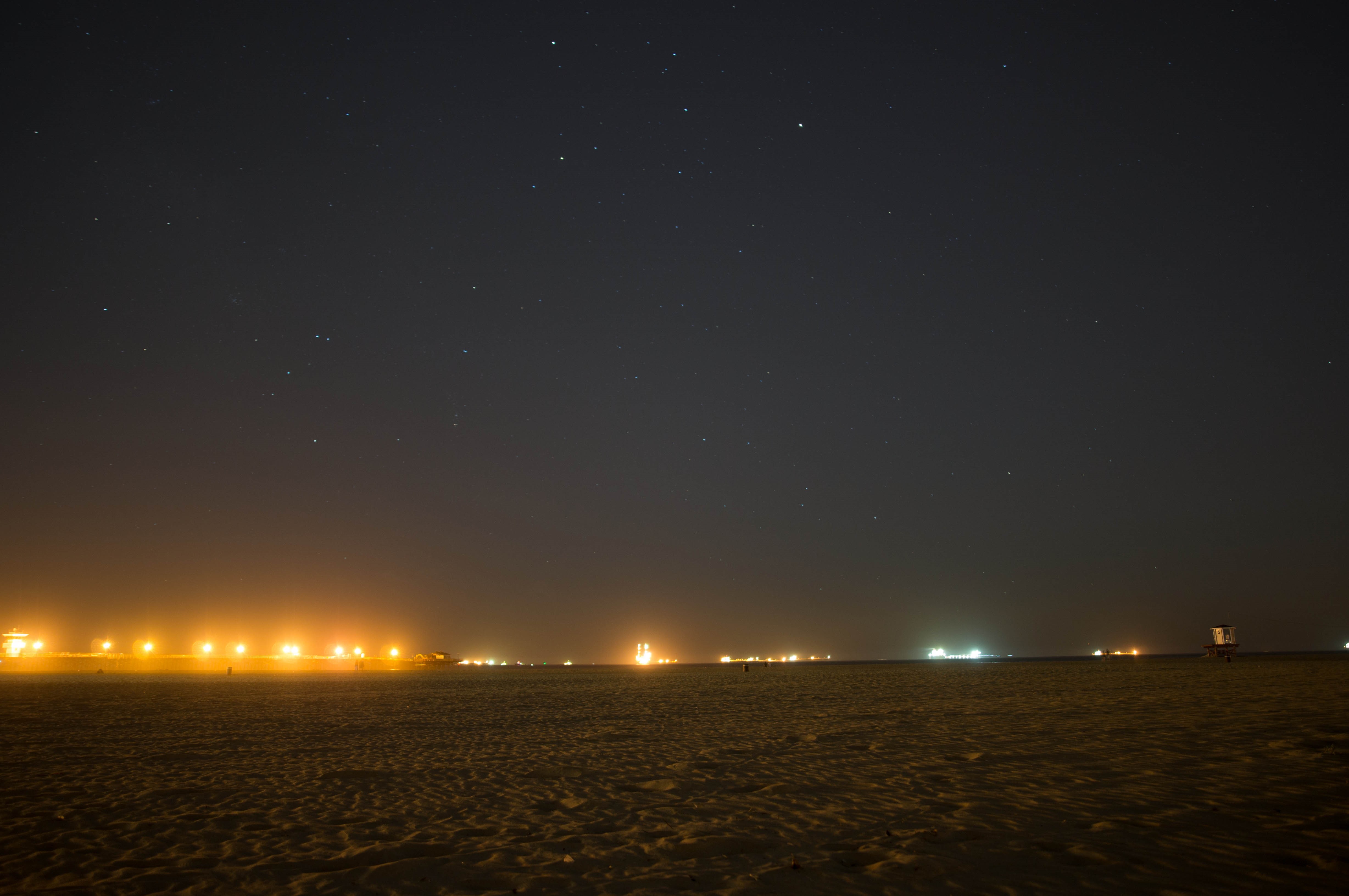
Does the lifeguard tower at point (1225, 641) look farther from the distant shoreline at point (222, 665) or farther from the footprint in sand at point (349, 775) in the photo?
the footprint in sand at point (349, 775)

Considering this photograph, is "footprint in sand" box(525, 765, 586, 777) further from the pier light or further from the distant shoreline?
the pier light

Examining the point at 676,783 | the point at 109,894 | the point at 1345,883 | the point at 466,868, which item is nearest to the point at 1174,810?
the point at 1345,883

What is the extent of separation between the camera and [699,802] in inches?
430

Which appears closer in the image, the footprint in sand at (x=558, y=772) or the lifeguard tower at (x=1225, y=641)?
the footprint in sand at (x=558, y=772)

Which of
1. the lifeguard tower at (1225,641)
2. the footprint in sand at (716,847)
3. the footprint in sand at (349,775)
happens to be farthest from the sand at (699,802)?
the lifeguard tower at (1225,641)

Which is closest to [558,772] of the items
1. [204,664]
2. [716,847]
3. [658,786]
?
[658,786]

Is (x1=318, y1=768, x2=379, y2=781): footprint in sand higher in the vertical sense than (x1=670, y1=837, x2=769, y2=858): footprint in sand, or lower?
lower

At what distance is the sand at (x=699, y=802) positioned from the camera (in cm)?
741

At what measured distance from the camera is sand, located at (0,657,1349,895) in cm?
741

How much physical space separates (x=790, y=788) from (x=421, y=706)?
2435 centimetres

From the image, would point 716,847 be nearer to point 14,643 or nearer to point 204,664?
point 204,664

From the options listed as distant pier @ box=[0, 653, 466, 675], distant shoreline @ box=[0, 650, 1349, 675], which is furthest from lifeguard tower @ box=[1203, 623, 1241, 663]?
distant pier @ box=[0, 653, 466, 675]

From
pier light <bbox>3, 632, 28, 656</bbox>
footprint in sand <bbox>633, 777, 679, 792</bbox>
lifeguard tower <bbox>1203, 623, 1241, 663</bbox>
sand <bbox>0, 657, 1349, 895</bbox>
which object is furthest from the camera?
pier light <bbox>3, 632, 28, 656</bbox>

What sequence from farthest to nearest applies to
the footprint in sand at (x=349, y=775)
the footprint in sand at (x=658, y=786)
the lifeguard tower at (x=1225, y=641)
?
the lifeguard tower at (x=1225, y=641) < the footprint in sand at (x=349, y=775) < the footprint in sand at (x=658, y=786)
